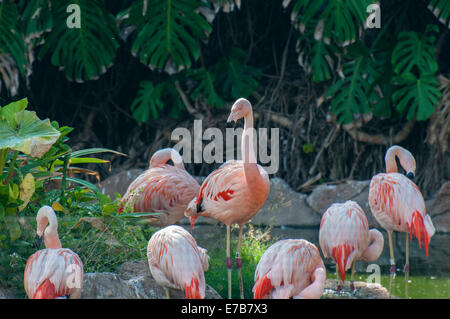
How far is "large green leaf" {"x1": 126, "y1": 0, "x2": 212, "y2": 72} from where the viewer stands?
6.47 metres

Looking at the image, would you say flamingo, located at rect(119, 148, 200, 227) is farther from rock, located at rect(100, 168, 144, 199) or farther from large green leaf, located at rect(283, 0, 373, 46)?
large green leaf, located at rect(283, 0, 373, 46)

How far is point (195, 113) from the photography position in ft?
25.5

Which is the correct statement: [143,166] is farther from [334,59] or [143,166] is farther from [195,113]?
[334,59]

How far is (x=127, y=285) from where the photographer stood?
3.48m

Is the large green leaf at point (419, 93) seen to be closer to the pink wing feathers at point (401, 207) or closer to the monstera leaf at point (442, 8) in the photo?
the monstera leaf at point (442, 8)

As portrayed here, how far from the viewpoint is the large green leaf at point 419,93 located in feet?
21.7

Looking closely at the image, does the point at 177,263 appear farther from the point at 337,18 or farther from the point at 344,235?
the point at 337,18

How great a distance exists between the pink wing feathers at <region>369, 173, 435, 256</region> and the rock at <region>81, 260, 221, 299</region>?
128cm

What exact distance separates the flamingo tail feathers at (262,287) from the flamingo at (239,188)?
0.70 meters

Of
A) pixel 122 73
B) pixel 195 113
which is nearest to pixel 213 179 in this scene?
pixel 195 113

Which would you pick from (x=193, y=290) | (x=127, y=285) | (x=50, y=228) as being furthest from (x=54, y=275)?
(x=193, y=290)

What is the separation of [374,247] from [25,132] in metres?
2.29

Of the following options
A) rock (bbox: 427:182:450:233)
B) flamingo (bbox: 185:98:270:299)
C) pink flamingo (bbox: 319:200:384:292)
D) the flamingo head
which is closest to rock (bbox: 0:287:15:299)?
flamingo (bbox: 185:98:270:299)

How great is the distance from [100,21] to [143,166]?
1.95 m
